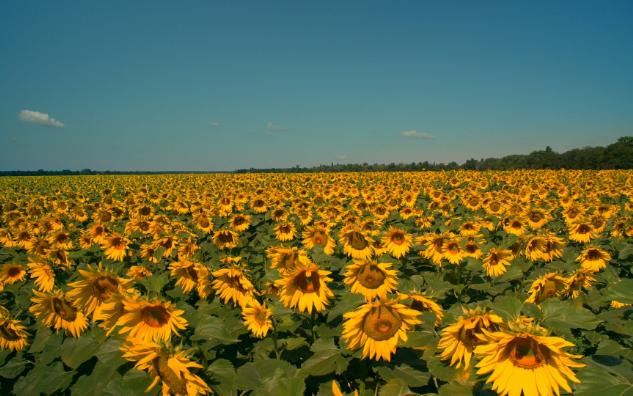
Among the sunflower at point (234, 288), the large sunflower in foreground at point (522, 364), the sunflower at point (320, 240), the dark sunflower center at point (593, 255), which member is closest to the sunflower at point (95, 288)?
the sunflower at point (234, 288)

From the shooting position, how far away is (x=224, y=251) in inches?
287

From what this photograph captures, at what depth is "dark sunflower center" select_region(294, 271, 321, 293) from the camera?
2.98 metres

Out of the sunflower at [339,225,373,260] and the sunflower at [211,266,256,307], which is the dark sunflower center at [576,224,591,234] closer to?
the sunflower at [339,225,373,260]

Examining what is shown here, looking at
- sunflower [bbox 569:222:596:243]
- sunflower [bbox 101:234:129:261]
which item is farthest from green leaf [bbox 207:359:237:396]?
sunflower [bbox 569:222:596:243]

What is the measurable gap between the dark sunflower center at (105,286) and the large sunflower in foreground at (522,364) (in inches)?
114

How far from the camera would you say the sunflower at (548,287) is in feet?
12.3

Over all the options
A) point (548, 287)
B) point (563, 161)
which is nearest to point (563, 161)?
point (563, 161)

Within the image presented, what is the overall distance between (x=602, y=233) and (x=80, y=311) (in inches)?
449

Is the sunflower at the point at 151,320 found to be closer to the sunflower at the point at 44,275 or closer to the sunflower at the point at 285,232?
the sunflower at the point at 44,275

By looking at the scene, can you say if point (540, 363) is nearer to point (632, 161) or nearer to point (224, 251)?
point (224, 251)

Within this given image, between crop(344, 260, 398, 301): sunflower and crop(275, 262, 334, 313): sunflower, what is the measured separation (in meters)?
0.31

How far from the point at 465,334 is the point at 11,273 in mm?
6845

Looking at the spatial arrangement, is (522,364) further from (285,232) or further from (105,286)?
(285,232)

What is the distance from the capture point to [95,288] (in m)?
2.91
